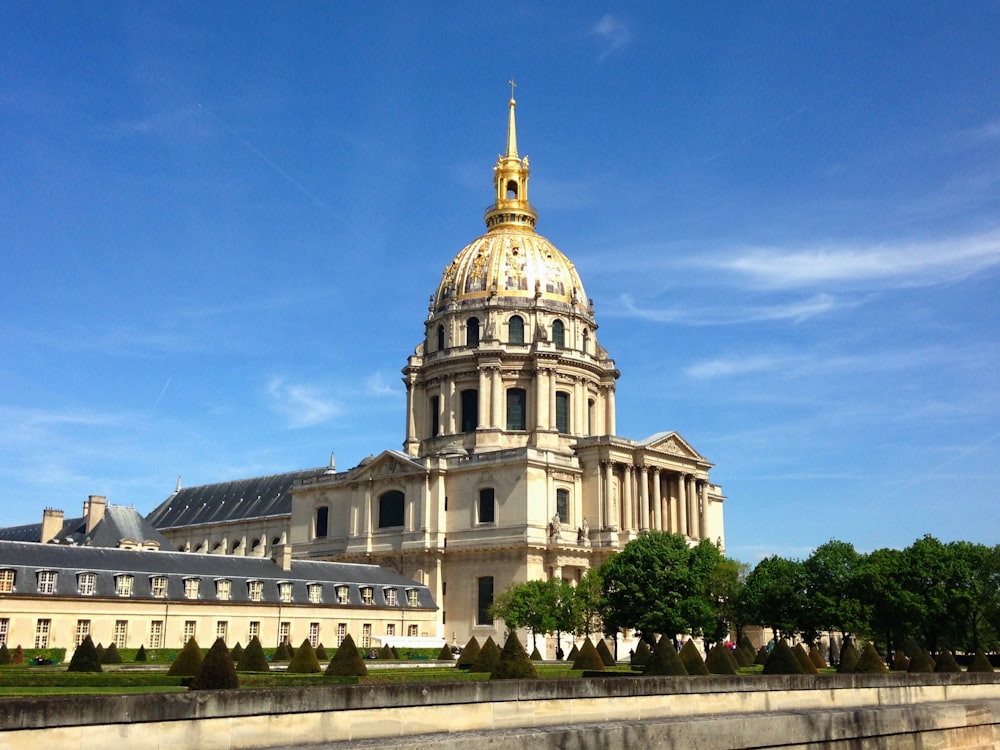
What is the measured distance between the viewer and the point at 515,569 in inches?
2793

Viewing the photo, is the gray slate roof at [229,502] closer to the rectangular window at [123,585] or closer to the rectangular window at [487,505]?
the rectangular window at [487,505]

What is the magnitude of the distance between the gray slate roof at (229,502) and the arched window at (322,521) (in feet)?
38.7

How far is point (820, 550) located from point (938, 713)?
3719 centimetres

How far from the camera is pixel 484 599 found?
238 feet

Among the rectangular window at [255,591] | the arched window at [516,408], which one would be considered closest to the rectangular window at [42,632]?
the rectangular window at [255,591]

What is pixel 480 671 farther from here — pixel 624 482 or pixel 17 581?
pixel 624 482

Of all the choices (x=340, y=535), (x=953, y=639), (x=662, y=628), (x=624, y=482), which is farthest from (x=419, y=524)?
(x=953, y=639)

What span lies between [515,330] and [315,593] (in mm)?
28247

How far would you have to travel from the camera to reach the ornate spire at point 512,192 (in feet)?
301

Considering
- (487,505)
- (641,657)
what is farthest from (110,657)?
(487,505)

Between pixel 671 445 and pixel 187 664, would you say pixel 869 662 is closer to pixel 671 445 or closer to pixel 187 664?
pixel 187 664

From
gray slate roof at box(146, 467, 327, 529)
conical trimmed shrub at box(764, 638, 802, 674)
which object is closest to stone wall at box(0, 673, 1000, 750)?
conical trimmed shrub at box(764, 638, 802, 674)

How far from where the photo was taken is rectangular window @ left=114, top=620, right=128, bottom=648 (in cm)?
5428

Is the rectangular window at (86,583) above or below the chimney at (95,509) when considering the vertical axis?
below
